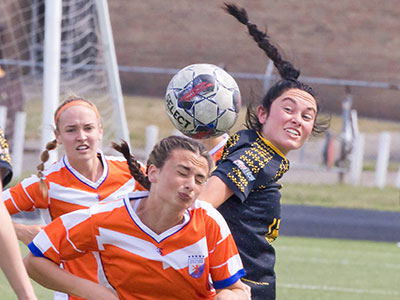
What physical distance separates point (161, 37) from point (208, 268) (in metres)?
21.0

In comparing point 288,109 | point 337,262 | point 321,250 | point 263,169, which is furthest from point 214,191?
point 321,250

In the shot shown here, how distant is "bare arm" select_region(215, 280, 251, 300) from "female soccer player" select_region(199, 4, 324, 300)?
0.35m

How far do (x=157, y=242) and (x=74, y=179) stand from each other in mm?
1413

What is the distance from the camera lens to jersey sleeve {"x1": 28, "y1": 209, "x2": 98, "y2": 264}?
324 cm

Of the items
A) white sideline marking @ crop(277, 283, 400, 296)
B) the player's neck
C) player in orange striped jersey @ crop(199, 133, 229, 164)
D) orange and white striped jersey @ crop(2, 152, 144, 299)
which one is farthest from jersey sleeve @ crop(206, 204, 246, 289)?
white sideline marking @ crop(277, 283, 400, 296)

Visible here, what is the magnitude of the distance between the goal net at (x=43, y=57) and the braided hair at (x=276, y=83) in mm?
4327

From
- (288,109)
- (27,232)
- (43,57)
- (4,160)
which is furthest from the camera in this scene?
(43,57)

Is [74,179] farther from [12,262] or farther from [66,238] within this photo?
[12,262]

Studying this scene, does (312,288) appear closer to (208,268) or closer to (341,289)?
(341,289)

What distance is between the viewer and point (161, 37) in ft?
78.3

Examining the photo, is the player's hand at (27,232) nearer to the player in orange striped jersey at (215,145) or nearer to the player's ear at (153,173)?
the player in orange striped jersey at (215,145)

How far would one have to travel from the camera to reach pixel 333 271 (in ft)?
24.8

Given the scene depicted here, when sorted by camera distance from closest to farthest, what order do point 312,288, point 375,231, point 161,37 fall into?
point 312,288
point 375,231
point 161,37

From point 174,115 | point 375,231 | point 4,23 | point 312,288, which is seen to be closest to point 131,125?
point 4,23
